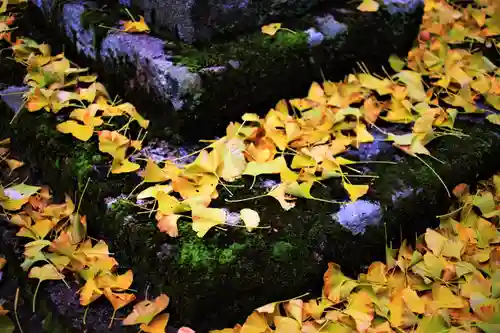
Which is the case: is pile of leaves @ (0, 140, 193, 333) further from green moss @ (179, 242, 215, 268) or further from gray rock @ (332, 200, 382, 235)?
gray rock @ (332, 200, 382, 235)

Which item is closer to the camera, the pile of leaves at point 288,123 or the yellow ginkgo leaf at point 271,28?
the pile of leaves at point 288,123

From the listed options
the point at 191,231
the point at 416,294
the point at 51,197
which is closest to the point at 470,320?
the point at 416,294

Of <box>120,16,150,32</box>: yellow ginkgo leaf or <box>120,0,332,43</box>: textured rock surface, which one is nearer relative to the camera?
<box>120,0,332,43</box>: textured rock surface

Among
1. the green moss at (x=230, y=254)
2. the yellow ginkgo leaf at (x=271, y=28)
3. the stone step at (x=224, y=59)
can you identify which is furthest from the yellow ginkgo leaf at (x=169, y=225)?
the yellow ginkgo leaf at (x=271, y=28)

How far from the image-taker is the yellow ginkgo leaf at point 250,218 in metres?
1.38

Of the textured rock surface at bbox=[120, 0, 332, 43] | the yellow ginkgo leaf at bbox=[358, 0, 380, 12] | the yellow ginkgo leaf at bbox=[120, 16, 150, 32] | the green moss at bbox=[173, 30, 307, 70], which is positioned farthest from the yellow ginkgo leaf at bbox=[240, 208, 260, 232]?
the yellow ginkgo leaf at bbox=[358, 0, 380, 12]

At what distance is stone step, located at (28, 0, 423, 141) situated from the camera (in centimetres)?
164

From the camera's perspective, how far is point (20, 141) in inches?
72.2

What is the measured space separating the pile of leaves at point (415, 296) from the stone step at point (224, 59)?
0.60m

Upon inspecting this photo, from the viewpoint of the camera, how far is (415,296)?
4.61 feet

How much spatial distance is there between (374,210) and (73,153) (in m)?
0.86

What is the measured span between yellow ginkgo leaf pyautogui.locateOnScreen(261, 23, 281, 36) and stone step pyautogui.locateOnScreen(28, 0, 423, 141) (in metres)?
0.02

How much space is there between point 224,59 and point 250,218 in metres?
0.52

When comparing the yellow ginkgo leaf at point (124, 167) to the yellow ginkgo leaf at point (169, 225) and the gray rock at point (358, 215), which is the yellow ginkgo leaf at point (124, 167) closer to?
the yellow ginkgo leaf at point (169, 225)
